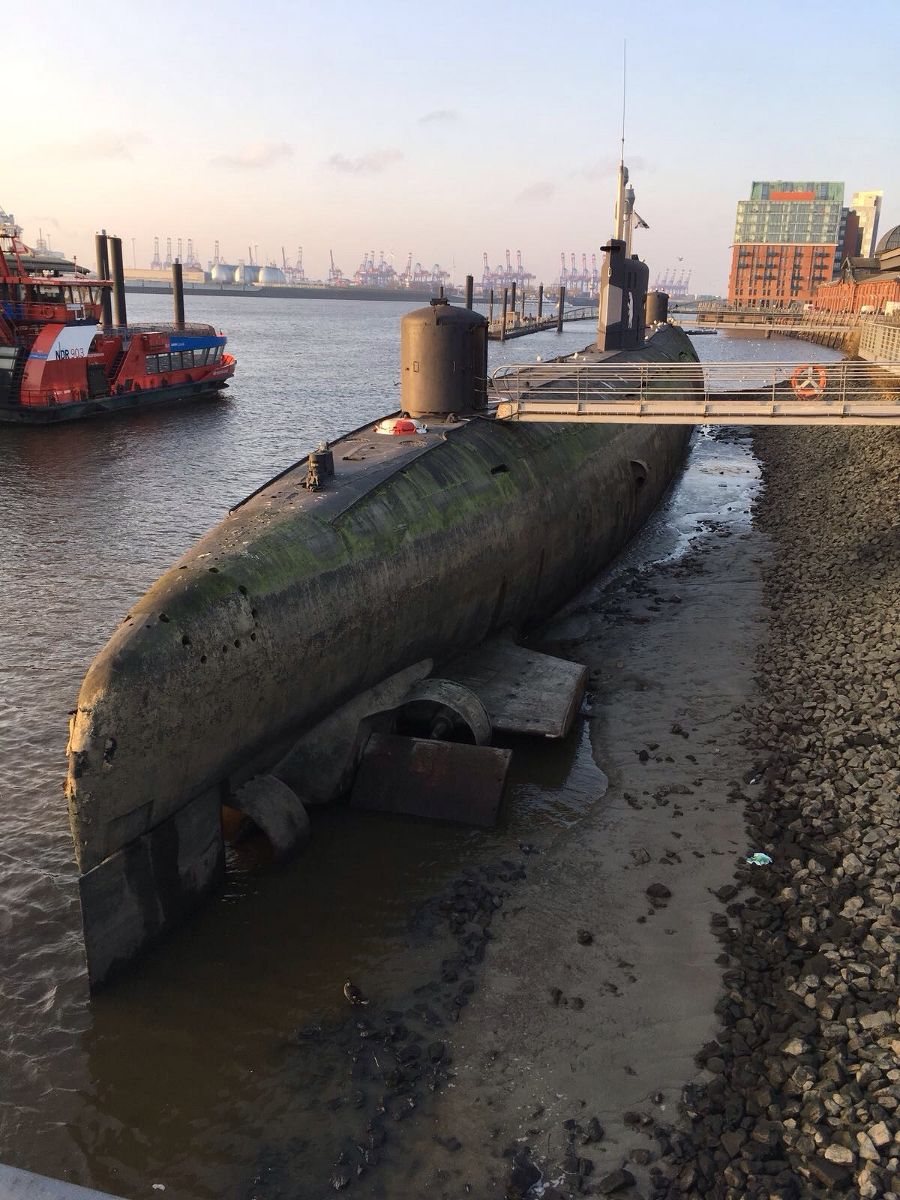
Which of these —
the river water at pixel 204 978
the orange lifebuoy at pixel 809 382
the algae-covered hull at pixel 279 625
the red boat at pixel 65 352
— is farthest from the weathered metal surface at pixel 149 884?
the red boat at pixel 65 352

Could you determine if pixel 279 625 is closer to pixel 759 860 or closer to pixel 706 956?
pixel 706 956

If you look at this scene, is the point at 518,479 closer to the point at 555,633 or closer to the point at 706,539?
the point at 555,633

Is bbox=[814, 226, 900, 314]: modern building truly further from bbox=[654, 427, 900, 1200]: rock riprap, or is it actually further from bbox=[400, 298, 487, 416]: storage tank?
bbox=[654, 427, 900, 1200]: rock riprap

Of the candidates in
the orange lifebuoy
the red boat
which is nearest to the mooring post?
the red boat

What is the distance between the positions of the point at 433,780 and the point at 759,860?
4.64m

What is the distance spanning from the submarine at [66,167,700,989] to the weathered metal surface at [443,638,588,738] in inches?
4.5

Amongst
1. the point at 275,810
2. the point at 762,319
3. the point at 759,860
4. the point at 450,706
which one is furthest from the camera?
the point at 762,319

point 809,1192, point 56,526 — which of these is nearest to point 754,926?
point 809,1192

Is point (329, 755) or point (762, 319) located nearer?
point (329, 755)

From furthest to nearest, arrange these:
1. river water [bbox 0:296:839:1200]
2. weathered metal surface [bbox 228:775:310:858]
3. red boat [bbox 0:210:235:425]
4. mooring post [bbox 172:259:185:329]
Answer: mooring post [bbox 172:259:185:329]
red boat [bbox 0:210:235:425]
weathered metal surface [bbox 228:775:310:858]
river water [bbox 0:296:839:1200]

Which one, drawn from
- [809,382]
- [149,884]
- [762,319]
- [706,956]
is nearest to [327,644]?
[149,884]

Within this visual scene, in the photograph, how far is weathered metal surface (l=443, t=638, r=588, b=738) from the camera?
14.8m

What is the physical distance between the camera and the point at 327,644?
1273cm

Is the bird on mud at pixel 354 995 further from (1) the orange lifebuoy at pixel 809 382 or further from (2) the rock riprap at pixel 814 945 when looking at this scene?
(1) the orange lifebuoy at pixel 809 382
